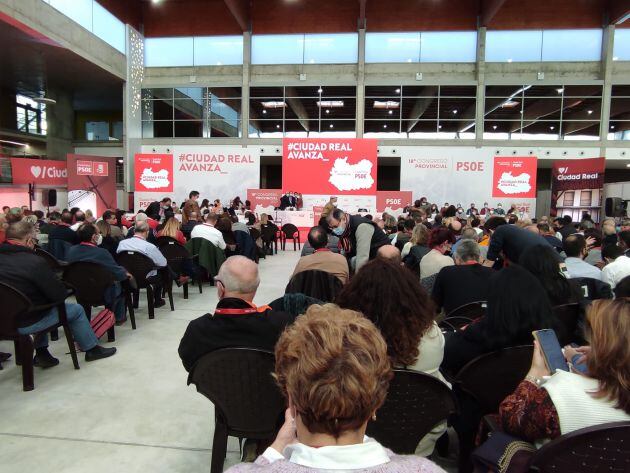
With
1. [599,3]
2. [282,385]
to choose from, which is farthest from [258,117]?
[282,385]

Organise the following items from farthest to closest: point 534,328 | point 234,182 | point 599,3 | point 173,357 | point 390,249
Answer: point 234,182, point 599,3, point 173,357, point 390,249, point 534,328

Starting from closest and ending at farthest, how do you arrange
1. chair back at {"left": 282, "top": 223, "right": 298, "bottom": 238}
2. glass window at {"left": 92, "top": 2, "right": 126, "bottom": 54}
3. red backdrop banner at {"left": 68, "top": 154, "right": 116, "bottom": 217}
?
1. chair back at {"left": 282, "top": 223, "right": 298, "bottom": 238}
2. red backdrop banner at {"left": 68, "top": 154, "right": 116, "bottom": 217}
3. glass window at {"left": 92, "top": 2, "right": 126, "bottom": 54}

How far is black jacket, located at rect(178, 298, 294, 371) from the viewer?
1.93m

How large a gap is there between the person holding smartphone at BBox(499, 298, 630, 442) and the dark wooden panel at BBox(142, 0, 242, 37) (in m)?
19.4

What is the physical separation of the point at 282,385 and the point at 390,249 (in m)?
2.28

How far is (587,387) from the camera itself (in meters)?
1.29

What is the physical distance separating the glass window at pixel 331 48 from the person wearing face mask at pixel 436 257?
611 inches

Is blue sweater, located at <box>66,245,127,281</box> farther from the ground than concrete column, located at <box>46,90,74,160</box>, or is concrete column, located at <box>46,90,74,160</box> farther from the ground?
concrete column, located at <box>46,90,74,160</box>

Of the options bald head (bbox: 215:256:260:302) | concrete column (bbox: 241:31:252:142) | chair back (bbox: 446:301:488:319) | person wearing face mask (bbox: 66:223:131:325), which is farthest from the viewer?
concrete column (bbox: 241:31:252:142)

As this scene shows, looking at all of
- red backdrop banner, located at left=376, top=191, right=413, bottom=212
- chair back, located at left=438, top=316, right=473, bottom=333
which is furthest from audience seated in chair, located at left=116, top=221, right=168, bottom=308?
red backdrop banner, located at left=376, top=191, right=413, bottom=212

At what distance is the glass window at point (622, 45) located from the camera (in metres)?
16.3

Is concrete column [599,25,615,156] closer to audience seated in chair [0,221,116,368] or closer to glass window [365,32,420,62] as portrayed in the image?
glass window [365,32,420,62]

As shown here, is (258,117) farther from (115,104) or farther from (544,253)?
(544,253)

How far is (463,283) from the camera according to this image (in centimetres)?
300
